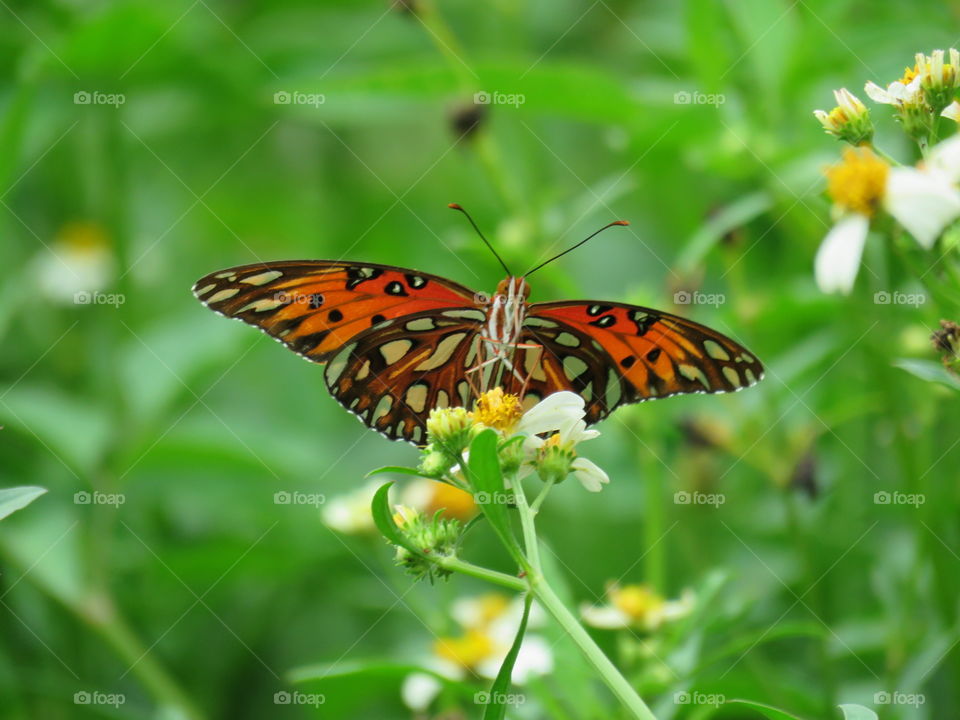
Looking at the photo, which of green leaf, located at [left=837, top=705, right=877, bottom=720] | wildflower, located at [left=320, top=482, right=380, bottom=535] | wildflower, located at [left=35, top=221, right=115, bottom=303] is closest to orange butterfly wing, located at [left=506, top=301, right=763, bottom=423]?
wildflower, located at [left=320, top=482, right=380, bottom=535]

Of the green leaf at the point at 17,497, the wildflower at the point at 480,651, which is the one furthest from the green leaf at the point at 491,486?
the wildflower at the point at 480,651

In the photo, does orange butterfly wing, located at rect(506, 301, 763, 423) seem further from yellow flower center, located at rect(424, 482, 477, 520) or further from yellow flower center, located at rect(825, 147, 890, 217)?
yellow flower center, located at rect(424, 482, 477, 520)

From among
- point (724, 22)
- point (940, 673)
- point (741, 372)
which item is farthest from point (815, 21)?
point (940, 673)

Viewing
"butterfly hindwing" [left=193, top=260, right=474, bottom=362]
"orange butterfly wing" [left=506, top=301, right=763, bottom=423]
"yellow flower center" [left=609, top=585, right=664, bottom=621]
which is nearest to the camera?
"orange butterfly wing" [left=506, top=301, right=763, bottom=423]

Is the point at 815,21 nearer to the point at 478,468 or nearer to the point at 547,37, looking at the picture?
the point at 478,468

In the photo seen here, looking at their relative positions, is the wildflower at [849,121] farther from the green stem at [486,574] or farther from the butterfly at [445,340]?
the green stem at [486,574]

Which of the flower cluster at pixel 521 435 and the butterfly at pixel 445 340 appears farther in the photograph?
the butterfly at pixel 445 340
